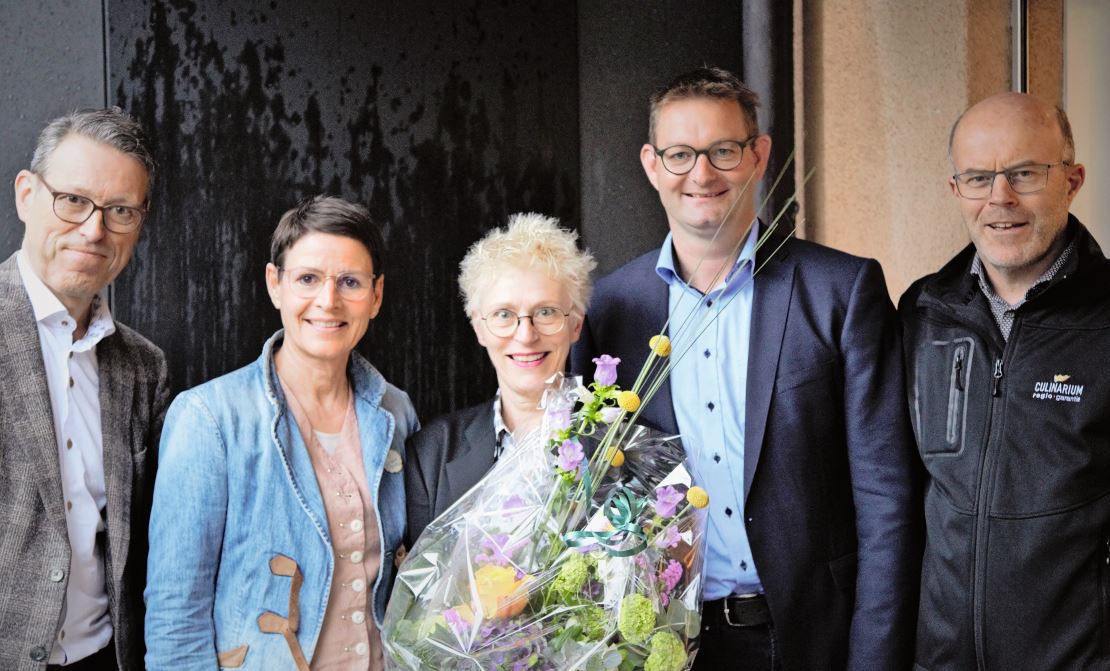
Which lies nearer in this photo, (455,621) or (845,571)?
(455,621)

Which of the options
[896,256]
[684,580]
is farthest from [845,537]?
[896,256]

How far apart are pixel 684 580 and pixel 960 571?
90 centimetres

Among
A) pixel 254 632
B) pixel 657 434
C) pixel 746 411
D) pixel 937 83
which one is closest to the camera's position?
pixel 657 434

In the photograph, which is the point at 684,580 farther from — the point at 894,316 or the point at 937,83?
the point at 937,83

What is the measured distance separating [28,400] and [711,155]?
1799 millimetres

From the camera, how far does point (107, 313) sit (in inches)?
113

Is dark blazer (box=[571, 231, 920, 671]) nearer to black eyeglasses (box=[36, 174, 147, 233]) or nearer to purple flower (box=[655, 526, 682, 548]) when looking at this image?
purple flower (box=[655, 526, 682, 548])

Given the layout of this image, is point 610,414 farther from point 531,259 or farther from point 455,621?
point 531,259

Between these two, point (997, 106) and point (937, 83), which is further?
point (937, 83)

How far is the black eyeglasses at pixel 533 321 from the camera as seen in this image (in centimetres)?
273

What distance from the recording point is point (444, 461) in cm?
283

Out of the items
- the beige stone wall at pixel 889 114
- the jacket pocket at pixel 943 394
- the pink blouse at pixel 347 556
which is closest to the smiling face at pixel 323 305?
the pink blouse at pixel 347 556

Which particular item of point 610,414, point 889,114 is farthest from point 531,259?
point 889,114

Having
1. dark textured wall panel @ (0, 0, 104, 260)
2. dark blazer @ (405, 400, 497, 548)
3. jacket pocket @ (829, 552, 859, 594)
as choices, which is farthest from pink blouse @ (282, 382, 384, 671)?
jacket pocket @ (829, 552, 859, 594)
